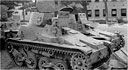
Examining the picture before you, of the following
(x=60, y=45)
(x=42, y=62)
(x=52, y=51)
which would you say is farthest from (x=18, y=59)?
(x=60, y=45)

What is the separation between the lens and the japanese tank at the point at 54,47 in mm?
7537

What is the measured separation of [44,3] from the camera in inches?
384

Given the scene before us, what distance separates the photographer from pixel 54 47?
26.5 ft

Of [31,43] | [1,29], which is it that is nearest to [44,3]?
[31,43]

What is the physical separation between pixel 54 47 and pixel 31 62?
5.91 ft

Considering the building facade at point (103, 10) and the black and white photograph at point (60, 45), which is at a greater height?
the building facade at point (103, 10)

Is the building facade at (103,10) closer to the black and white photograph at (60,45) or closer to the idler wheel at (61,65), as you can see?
the black and white photograph at (60,45)

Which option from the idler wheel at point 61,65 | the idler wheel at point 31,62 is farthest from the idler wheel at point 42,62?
the idler wheel at point 61,65

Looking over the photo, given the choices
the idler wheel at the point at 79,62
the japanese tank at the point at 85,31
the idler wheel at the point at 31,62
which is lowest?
the idler wheel at the point at 31,62

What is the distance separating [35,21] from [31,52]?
1.38m

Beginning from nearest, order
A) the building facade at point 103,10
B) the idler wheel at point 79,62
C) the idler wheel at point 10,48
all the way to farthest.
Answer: the idler wheel at point 79,62
the idler wheel at point 10,48
the building facade at point 103,10

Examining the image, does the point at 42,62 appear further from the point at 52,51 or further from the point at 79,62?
the point at 79,62

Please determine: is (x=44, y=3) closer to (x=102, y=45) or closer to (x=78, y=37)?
(x=78, y=37)

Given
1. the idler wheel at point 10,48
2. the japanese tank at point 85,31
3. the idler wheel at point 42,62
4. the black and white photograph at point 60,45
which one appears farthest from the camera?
the idler wheel at point 10,48
